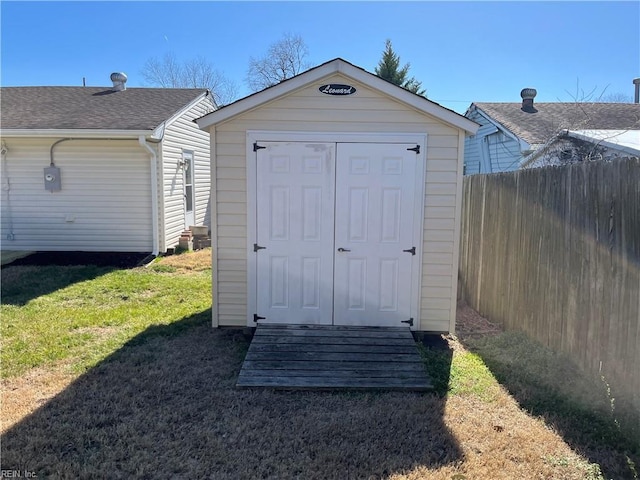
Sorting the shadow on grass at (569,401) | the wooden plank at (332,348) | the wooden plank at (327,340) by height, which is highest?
the wooden plank at (327,340)

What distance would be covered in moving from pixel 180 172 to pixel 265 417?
27.6 feet

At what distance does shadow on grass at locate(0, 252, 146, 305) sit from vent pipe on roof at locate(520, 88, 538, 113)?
1166 cm

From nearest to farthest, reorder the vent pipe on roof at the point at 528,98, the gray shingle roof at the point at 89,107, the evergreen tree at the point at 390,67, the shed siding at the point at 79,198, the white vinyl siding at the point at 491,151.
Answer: the gray shingle roof at the point at 89,107 < the shed siding at the point at 79,198 < the white vinyl siding at the point at 491,151 < the vent pipe on roof at the point at 528,98 < the evergreen tree at the point at 390,67

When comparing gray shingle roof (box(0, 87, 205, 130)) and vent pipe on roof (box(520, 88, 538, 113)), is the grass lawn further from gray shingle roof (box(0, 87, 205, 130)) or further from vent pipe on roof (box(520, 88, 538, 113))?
vent pipe on roof (box(520, 88, 538, 113))

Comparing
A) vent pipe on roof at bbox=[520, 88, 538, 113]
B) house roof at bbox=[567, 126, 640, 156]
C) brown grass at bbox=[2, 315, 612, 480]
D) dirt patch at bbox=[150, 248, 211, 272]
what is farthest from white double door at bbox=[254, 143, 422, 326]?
vent pipe on roof at bbox=[520, 88, 538, 113]

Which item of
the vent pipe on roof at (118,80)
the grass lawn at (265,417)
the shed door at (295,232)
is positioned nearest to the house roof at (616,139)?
the grass lawn at (265,417)

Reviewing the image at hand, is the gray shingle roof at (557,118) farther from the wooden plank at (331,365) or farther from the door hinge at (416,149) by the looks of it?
the wooden plank at (331,365)

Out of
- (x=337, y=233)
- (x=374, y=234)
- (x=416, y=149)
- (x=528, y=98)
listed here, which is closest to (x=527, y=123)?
(x=528, y=98)

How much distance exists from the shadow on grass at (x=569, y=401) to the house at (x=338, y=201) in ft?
2.75

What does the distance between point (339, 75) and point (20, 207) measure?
324 inches

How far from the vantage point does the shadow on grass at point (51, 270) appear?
709cm

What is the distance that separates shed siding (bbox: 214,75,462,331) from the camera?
5.07 meters

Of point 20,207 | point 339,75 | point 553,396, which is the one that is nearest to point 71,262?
point 20,207

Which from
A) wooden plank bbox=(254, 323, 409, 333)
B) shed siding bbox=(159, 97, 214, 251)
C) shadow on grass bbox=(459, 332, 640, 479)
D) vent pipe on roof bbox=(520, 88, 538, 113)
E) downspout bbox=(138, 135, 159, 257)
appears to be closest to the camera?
shadow on grass bbox=(459, 332, 640, 479)
